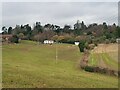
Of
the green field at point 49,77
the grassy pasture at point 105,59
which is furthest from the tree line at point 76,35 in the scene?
the green field at point 49,77

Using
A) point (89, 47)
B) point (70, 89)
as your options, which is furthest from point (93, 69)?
point (89, 47)

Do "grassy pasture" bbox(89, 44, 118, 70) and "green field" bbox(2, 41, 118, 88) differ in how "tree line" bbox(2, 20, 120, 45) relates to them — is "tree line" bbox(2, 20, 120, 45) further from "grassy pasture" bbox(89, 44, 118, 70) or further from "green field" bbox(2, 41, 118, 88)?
"green field" bbox(2, 41, 118, 88)

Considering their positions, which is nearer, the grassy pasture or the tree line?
the grassy pasture

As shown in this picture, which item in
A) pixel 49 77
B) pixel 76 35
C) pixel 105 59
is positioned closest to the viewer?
pixel 49 77

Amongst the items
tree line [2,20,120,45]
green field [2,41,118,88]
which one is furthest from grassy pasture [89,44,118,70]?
tree line [2,20,120,45]

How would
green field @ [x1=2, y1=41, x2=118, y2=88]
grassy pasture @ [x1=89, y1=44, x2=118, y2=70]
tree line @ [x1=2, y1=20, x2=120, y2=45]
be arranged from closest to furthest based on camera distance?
green field @ [x1=2, y1=41, x2=118, y2=88], grassy pasture @ [x1=89, y1=44, x2=118, y2=70], tree line @ [x1=2, y1=20, x2=120, y2=45]

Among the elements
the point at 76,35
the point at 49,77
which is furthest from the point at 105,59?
the point at 76,35

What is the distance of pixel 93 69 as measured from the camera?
39.6 metres

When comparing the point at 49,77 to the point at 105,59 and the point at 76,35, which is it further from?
the point at 76,35

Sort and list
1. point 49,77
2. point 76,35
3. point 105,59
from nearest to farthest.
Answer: point 49,77 < point 105,59 < point 76,35

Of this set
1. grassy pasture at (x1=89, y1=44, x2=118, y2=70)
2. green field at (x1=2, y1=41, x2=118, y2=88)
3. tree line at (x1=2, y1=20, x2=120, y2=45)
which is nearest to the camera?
green field at (x1=2, y1=41, x2=118, y2=88)

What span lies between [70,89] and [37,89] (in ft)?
6.89

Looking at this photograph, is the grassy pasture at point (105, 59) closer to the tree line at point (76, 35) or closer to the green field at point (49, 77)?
the green field at point (49, 77)

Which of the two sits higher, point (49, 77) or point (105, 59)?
point (49, 77)
